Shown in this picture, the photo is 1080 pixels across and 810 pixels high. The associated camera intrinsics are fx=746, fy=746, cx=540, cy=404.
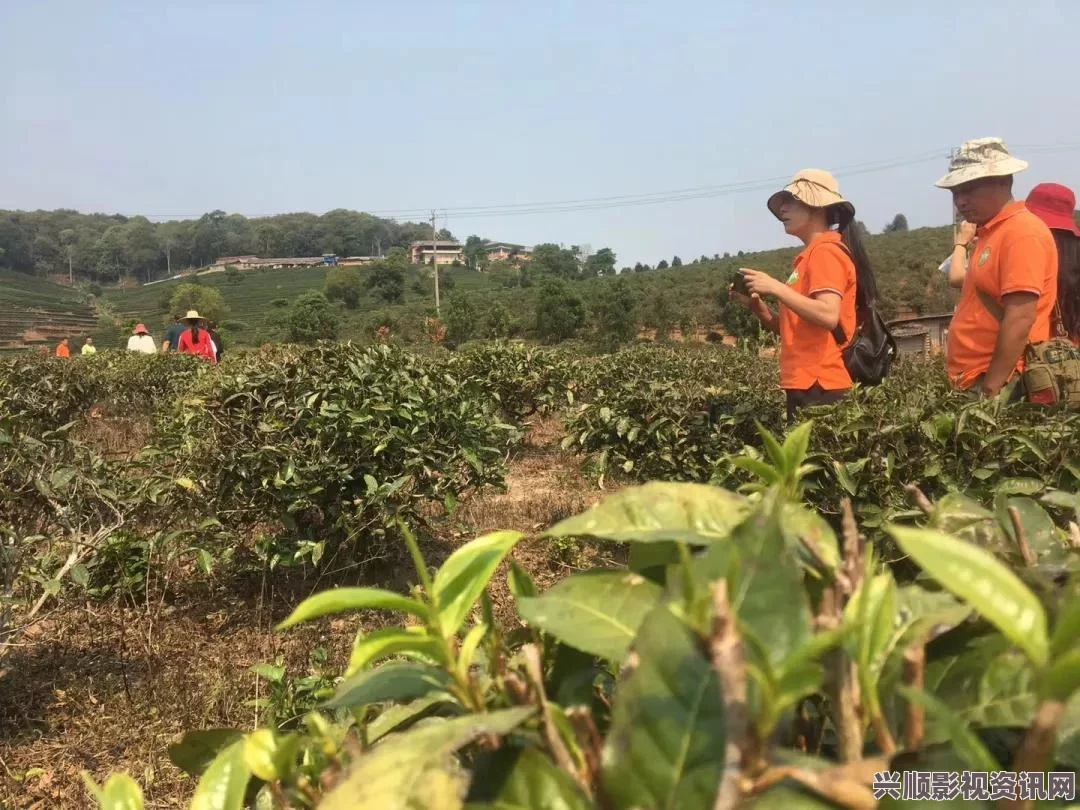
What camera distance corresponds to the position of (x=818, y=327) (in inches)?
108

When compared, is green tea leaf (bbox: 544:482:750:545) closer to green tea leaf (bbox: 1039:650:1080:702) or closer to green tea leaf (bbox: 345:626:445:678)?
green tea leaf (bbox: 345:626:445:678)

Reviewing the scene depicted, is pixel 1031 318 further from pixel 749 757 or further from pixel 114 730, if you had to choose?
pixel 114 730

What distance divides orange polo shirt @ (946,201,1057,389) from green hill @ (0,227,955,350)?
1612 centimetres

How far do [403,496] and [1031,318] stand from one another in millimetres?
2621

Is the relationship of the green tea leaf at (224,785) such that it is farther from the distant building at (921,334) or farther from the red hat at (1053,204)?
the distant building at (921,334)

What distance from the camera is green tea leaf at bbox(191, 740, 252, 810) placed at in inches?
26.4

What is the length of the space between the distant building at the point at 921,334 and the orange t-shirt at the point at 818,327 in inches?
256

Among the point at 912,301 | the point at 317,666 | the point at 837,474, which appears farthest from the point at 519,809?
the point at 912,301

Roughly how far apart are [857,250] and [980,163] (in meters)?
0.46

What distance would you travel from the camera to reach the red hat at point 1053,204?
2.90m

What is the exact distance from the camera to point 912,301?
31375 mm

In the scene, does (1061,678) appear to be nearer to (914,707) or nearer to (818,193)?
(914,707)

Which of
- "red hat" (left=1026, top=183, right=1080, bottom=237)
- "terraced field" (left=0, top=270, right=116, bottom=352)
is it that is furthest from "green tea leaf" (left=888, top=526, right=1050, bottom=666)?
"terraced field" (left=0, top=270, right=116, bottom=352)

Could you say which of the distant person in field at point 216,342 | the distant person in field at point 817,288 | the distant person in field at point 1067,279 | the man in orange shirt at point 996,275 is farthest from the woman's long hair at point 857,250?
the distant person in field at point 216,342
